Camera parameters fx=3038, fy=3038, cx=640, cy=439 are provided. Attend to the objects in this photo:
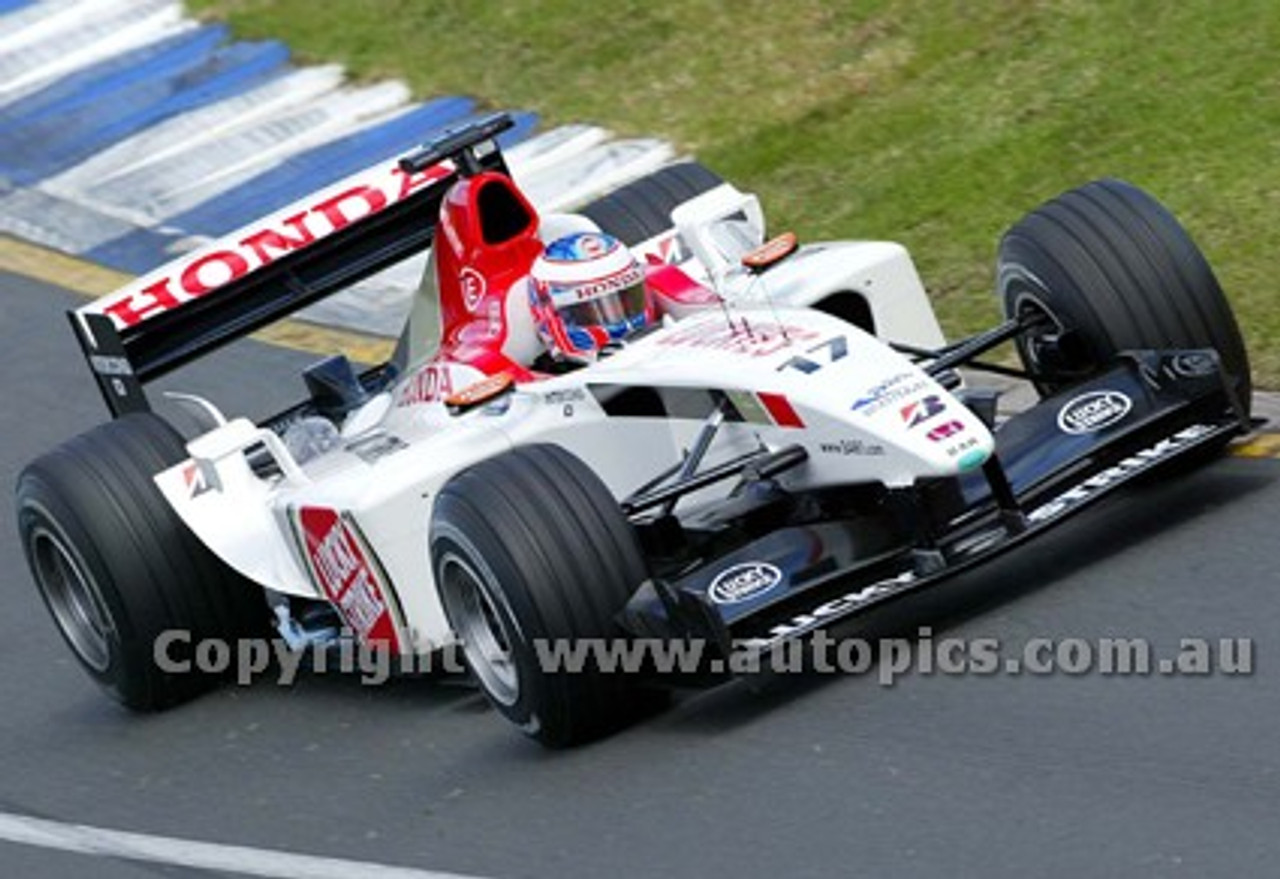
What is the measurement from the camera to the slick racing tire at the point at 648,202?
406 inches

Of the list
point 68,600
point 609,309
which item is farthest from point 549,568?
point 68,600

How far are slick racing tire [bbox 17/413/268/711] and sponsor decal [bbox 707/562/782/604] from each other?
79.8 inches

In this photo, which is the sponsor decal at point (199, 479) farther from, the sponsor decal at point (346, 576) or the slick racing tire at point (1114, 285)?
the slick racing tire at point (1114, 285)

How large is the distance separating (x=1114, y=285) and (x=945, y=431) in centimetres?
118

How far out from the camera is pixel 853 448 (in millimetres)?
7898

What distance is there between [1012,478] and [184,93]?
842cm

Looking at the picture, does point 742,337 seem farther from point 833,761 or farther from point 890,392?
point 833,761

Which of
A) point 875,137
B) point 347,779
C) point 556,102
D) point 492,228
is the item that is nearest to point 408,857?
point 347,779

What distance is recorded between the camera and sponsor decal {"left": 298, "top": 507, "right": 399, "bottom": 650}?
852 cm

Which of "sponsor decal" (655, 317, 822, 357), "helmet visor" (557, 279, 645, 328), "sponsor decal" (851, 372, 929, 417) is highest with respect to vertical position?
"helmet visor" (557, 279, 645, 328)

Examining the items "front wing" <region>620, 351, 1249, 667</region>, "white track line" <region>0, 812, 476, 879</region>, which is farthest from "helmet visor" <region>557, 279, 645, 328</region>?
"white track line" <region>0, 812, 476, 879</region>

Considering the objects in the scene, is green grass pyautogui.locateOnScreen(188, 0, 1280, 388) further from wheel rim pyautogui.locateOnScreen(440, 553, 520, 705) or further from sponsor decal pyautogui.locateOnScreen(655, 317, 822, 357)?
wheel rim pyautogui.locateOnScreen(440, 553, 520, 705)

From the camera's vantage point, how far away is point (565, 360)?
9.05m

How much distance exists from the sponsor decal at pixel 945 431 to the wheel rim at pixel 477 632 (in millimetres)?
1262
